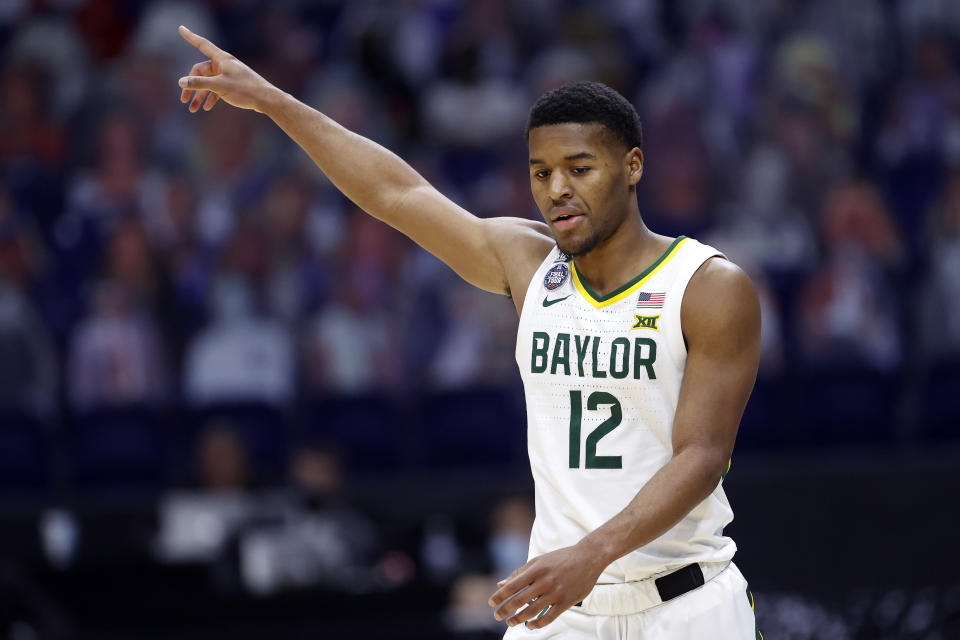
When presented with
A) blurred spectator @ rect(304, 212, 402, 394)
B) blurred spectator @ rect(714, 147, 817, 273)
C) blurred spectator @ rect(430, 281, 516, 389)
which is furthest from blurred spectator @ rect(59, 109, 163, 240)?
blurred spectator @ rect(714, 147, 817, 273)

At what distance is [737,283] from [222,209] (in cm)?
665

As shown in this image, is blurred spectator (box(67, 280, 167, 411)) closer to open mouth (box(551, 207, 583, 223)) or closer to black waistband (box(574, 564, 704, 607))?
open mouth (box(551, 207, 583, 223))

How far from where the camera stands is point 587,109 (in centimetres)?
358

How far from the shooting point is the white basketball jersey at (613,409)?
3.57m

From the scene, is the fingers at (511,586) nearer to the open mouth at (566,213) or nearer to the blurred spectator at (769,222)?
the open mouth at (566,213)

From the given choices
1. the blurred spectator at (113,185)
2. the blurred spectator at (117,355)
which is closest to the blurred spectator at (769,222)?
the blurred spectator at (117,355)

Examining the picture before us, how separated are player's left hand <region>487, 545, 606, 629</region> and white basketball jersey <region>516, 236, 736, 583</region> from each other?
1.23 feet

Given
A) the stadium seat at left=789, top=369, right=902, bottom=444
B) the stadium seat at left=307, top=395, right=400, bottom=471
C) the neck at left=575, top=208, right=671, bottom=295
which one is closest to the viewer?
the neck at left=575, top=208, right=671, bottom=295

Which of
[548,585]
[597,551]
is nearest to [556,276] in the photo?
[597,551]

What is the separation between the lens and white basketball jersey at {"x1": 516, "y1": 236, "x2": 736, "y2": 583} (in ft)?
11.7

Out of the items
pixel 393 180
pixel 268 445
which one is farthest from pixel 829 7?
pixel 393 180

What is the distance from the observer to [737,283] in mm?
3539

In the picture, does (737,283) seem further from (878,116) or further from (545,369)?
(878,116)

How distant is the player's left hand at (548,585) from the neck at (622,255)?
886mm
